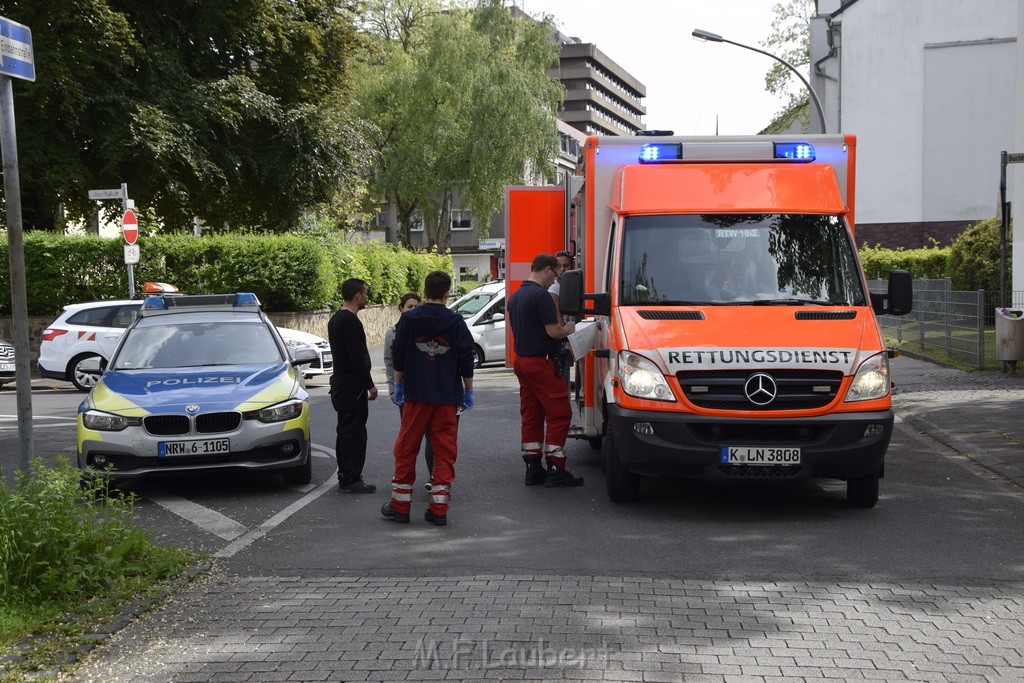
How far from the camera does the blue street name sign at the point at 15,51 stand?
6379mm

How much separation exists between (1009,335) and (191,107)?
18205mm

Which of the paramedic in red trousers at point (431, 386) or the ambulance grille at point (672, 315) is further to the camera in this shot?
the ambulance grille at point (672, 315)

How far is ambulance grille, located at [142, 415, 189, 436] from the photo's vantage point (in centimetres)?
912

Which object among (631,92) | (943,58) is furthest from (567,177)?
(631,92)

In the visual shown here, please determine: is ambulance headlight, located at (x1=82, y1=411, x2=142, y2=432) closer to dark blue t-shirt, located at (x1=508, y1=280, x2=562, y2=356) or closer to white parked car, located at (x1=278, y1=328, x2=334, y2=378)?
dark blue t-shirt, located at (x1=508, y1=280, x2=562, y2=356)

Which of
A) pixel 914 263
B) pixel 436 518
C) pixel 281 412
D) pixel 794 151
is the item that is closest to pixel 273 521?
pixel 436 518

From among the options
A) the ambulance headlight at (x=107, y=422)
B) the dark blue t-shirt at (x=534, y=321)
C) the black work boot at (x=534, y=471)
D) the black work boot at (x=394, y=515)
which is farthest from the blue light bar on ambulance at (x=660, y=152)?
the ambulance headlight at (x=107, y=422)

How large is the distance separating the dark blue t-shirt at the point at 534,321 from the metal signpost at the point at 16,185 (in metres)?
4.03

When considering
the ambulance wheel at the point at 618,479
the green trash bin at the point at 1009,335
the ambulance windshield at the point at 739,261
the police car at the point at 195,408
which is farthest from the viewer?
the green trash bin at the point at 1009,335

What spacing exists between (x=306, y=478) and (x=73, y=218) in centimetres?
2345

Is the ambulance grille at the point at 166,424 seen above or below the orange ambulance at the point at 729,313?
below

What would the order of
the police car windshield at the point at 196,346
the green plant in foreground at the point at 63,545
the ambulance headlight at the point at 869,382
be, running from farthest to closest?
the police car windshield at the point at 196,346 < the ambulance headlight at the point at 869,382 < the green plant in foreground at the point at 63,545

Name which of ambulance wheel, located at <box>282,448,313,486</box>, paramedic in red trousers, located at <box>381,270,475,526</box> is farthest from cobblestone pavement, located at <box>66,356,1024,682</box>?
ambulance wheel, located at <box>282,448,313,486</box>

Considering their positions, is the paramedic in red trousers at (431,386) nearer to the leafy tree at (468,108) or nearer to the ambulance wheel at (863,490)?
the ambulance wheel at (863,490)
